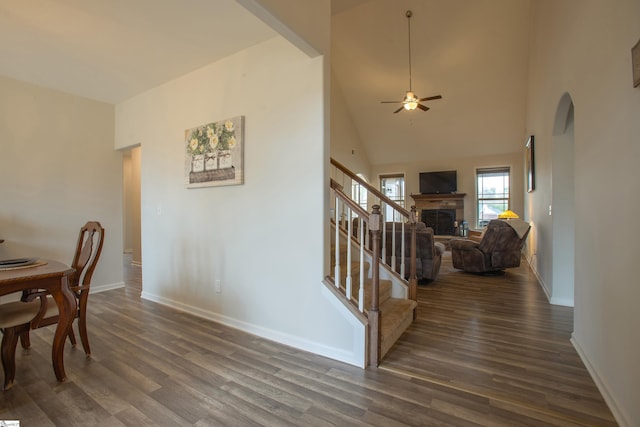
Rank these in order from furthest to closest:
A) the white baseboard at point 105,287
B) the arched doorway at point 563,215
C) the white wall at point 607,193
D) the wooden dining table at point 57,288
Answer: the white baseboard at point 105,287 < the arched doorway at point 563,215 < the wooden dining table at point 57,288 < the white wall at point 607,193

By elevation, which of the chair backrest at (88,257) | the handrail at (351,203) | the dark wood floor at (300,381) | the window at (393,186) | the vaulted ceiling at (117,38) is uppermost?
the vaulted ceiling at (117,38)

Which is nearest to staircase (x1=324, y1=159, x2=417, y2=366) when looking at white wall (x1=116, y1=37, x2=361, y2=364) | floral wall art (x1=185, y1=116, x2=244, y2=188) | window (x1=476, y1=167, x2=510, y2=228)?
white wall (x1=116, y1=37, x2=361, y2=364)

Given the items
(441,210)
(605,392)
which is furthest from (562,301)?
(441,210)

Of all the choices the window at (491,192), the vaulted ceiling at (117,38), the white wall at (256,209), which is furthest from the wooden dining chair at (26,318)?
the window at (491,192)

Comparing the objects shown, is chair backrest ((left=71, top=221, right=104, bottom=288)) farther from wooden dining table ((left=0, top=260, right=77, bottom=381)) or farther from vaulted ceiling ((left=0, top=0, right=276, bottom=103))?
vaulted ceiling ((left=0, top=0, right=276, bottom=103))

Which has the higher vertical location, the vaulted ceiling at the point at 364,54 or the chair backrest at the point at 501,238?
the vaulted ceiling at the point at 364,54

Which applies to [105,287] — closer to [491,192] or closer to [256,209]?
[256,209]

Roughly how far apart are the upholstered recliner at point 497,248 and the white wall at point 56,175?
5.67 meters

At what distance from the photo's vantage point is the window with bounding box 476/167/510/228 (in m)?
8.69

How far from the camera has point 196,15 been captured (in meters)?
2.28

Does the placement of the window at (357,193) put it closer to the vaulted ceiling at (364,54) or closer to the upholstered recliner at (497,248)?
the vaulted ceiling at (364,54)

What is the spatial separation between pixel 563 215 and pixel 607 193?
6.57 ft

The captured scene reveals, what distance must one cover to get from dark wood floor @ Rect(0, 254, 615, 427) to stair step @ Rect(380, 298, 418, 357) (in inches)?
3.4

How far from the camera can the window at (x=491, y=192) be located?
8.69m
